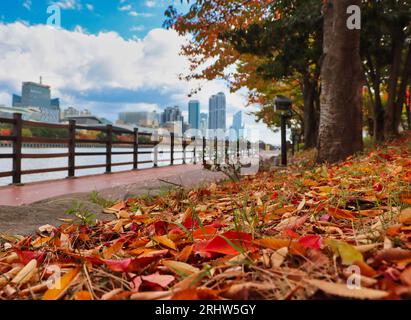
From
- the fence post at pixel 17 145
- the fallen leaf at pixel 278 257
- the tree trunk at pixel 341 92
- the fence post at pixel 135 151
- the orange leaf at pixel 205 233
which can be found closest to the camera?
the fallen leaf at pixel 278 257

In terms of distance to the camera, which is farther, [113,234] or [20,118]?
[20,118]

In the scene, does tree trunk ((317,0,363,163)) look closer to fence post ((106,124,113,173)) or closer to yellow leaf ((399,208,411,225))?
yellow leaf ((399,208,411,225))

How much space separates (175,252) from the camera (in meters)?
1.16

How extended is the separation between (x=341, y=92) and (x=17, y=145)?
5422 mm

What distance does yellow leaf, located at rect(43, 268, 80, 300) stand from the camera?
865mm

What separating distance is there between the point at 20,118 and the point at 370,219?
6.14 m

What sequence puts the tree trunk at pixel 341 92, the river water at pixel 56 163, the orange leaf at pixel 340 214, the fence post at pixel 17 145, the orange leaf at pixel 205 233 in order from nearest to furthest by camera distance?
1. the orange leaf at pixel 205 233
2. the orange leaf at pixel 340 214
3. the tree trunk at pixel 341 92
4. the fence post at pixel 17 145
5. the river water at pixel 56 163

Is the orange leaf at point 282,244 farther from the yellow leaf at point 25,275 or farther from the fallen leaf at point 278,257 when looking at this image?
the yellow leaf at point 25,275

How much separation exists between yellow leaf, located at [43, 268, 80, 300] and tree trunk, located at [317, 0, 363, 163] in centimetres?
418

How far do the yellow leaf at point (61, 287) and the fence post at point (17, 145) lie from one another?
5.53m

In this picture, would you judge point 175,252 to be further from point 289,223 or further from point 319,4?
point 319,4

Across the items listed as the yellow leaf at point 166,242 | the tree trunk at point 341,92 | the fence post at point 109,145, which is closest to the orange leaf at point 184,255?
the yellow leaf at point 166,242

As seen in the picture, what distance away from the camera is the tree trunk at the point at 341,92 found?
4.46 meters

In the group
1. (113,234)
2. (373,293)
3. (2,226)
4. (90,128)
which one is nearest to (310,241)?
(373,293)
